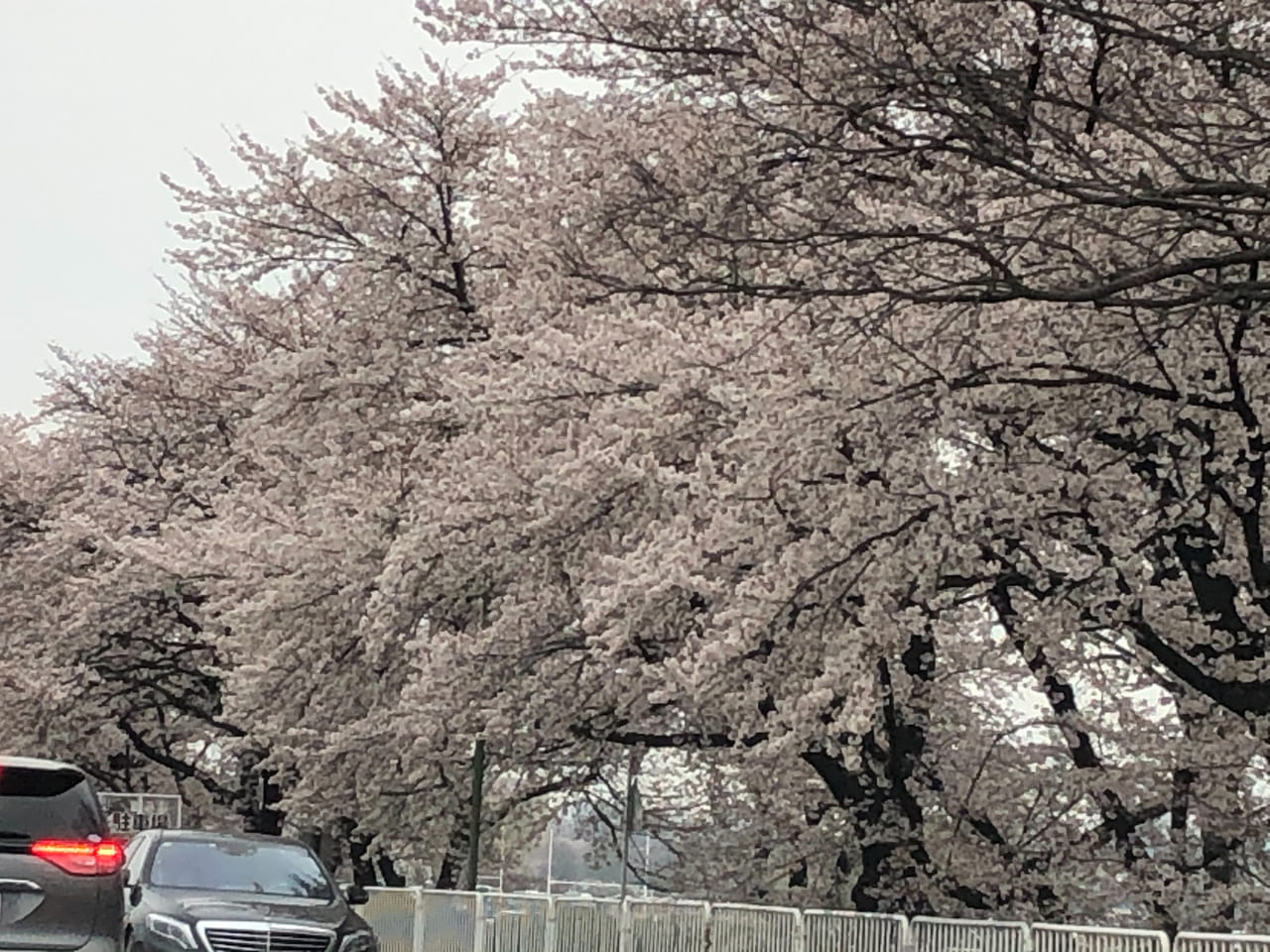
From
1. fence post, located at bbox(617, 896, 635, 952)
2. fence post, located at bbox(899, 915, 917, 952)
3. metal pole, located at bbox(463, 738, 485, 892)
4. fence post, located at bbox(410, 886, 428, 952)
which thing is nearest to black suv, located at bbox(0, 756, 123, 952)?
fence post, located at bbox(899, 915, 917, 952)

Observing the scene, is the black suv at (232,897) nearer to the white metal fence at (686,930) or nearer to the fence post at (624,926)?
the white metal fence at (686,930)

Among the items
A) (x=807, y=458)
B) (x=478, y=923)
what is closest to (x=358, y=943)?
(x=807, y=458)

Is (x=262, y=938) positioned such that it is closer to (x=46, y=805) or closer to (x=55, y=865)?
(x=46, y=805)

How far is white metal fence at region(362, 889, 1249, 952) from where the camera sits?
12.8 metres

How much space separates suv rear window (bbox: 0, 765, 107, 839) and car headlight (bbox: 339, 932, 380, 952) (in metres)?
4.96

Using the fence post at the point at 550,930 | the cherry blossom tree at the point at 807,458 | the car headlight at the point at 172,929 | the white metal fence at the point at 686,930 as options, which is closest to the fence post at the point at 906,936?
the white metal fence at the point at 686,930

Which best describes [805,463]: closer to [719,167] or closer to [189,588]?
[719,167]

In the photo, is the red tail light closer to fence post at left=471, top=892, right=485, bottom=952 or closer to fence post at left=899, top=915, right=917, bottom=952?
fence post at left=899, top=915, right=917, bottom=952

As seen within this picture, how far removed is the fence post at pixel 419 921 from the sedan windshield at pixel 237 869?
631 cm

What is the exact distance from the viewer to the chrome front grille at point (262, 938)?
14.4 metres

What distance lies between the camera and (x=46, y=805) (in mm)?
10102

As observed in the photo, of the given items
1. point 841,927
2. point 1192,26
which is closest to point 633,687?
point 841,927

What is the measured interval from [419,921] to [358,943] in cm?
750

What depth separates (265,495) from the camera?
2639cm
